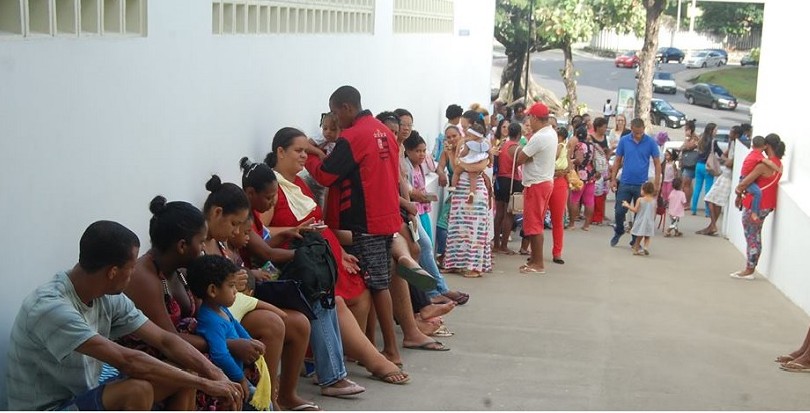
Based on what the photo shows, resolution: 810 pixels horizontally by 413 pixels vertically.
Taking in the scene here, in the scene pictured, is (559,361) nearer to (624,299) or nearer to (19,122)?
(624,299)

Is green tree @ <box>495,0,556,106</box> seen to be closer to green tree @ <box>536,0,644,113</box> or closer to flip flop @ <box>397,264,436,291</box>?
green tree @ <box>536,0,644,113</box>

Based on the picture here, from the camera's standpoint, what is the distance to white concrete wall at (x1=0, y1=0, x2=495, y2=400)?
181 inches

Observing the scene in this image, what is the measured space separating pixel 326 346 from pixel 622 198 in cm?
898

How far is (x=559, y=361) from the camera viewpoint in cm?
845

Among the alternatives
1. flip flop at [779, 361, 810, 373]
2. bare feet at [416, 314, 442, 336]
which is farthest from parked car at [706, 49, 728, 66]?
bare feet at [416, 314, 442, 336]

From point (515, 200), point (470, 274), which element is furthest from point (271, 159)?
point (515, 200)

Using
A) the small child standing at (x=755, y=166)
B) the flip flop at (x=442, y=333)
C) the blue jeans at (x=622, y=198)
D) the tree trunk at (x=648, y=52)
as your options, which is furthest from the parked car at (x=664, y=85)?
the flip flop at (x=442, y=333)

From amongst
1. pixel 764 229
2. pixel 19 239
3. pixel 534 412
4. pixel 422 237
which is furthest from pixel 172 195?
pixel 764 229

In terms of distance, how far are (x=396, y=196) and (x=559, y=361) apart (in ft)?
6.43

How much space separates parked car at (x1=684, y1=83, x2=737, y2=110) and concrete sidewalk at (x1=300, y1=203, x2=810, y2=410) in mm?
37087

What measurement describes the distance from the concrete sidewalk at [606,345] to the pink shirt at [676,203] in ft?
7.94

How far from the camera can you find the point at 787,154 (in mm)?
13469

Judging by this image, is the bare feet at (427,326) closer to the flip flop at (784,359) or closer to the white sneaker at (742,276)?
the flip flop at (784,359)

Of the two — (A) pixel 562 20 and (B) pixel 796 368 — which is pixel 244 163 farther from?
(A) pixel 562 20
